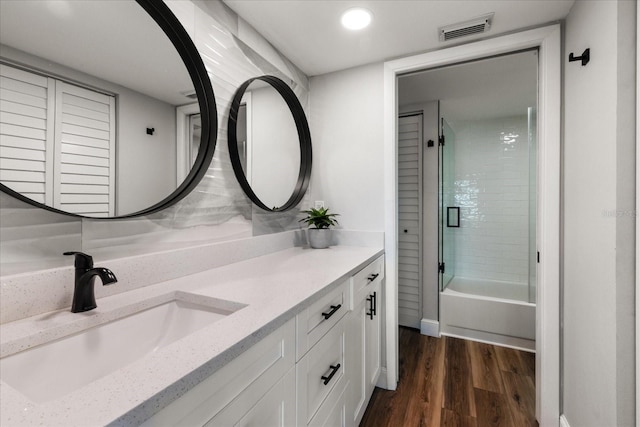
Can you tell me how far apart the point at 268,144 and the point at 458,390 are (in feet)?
6.49

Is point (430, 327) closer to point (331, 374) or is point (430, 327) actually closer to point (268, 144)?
point (331, 374)

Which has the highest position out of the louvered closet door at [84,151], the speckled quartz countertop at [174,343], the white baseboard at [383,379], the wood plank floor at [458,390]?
the louvered closet door at [84,151]

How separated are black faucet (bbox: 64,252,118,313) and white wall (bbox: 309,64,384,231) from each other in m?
1.51

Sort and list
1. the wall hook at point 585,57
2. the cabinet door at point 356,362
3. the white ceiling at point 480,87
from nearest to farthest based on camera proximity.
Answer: the wall hook at point 585,57 < the cabinet door at point 356,362 < the white ceiling at point 480,87

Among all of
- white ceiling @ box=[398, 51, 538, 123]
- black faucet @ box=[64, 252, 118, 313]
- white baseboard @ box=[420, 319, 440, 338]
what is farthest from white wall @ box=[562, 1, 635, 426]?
black faucet @ box=[64, 252, 118, 313]

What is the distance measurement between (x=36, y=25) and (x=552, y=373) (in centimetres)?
255

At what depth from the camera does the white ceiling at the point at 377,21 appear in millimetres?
1449

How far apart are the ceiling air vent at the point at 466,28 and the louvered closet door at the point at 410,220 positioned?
3.75 feet

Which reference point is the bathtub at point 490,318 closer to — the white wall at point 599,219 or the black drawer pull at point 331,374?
the white wall at point 599,219

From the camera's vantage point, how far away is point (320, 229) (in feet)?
6.35

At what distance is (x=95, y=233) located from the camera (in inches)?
38.2

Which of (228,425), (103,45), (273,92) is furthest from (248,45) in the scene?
(228,425)

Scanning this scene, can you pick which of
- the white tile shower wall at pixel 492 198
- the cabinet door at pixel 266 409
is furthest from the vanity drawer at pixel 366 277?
the white tile shower wall at pixel 492 198

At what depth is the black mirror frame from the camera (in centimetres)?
149
